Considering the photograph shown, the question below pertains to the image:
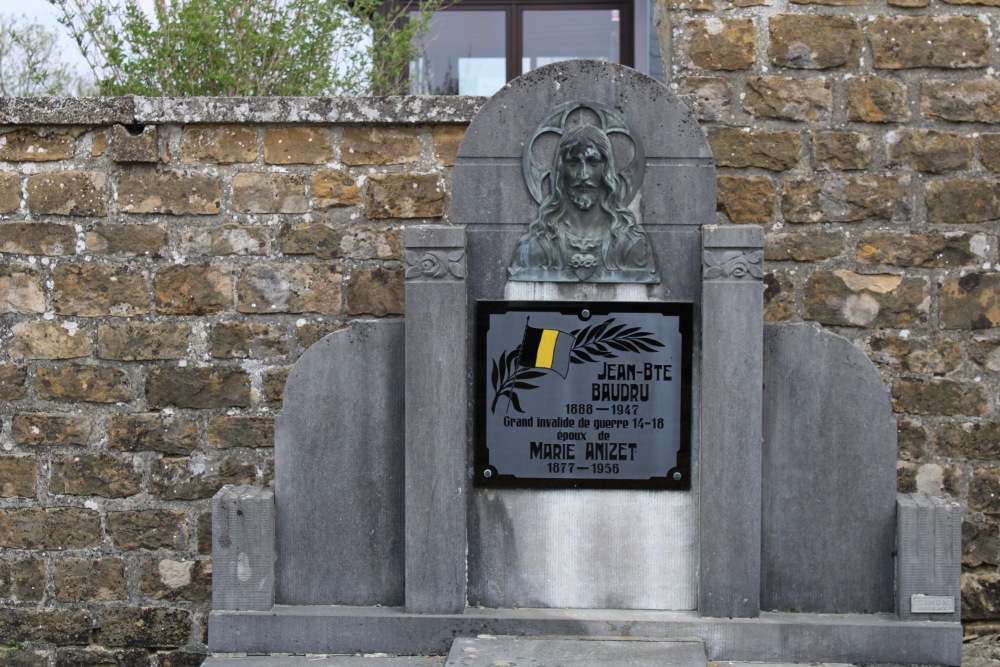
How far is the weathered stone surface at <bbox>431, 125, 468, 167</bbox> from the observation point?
5383 mm

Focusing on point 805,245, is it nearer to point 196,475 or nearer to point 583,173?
point 583,173

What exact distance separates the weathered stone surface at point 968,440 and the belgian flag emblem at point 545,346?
7.53 ft

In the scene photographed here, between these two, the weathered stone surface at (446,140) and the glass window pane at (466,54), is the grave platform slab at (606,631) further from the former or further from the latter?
the glass window pane at (466,54)

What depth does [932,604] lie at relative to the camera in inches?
152

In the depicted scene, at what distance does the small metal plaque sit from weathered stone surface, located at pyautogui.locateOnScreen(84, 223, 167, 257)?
136 inches

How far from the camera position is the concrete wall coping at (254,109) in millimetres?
5336

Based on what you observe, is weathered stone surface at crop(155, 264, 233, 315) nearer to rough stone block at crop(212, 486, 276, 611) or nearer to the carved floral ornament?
rough stone block at crop(212, 486, 276, 611)

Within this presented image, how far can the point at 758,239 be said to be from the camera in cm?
379

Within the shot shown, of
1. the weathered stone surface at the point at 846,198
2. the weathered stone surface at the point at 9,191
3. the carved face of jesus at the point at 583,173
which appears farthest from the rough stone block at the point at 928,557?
the weathered stone surface at the point at 9,191

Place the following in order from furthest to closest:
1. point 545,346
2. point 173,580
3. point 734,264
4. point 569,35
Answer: point 569,35
point 173,580
point 545,346
point 734,264

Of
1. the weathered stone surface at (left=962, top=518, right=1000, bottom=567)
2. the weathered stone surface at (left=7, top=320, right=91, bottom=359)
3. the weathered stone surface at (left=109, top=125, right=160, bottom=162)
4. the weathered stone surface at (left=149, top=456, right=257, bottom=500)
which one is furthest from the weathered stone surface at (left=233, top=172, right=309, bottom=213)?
the weathered stone surface at (left=962, top=518, right=1000, bottom=567)

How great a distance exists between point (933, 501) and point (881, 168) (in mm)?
1972

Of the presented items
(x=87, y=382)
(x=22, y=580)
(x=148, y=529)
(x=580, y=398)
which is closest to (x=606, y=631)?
(x=580, y=398)

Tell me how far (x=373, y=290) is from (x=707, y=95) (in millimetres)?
1738
